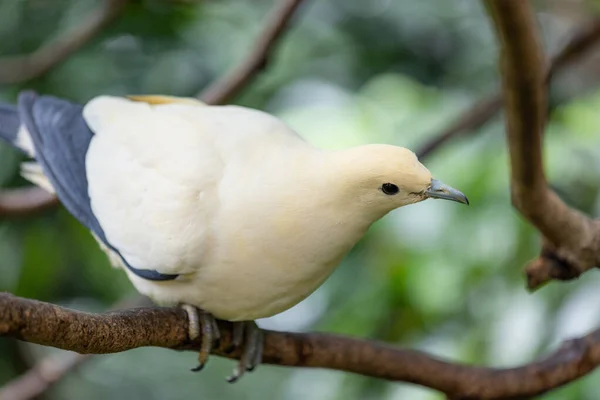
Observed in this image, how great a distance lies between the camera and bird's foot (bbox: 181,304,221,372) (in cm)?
103

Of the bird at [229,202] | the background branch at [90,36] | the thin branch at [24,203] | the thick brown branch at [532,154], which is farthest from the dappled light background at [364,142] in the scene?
the bird at [229,202]

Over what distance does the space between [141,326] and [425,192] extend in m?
0.33

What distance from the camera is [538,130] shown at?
0.98 metres

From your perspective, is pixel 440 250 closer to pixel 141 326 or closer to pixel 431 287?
pixel 431 287

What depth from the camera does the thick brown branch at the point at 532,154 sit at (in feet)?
2.87

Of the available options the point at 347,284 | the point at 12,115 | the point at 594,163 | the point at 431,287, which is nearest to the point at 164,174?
the point at 12,115

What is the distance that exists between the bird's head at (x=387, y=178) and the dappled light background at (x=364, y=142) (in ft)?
2.28

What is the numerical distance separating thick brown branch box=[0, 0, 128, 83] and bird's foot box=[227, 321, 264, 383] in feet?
3.44

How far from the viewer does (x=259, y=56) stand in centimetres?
160

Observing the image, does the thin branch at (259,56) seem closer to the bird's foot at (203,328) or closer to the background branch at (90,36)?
the background branch at (90,36)

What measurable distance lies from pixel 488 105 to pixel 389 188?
0.95 metres

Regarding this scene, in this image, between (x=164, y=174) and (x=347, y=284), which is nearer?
(x=164, y=174)

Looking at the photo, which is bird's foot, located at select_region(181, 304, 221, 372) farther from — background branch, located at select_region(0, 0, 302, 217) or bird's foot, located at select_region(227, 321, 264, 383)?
background branch, located at select_region(0, 0, 302, 217)

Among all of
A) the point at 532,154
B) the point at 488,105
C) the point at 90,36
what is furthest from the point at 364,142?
the point at 532,154
